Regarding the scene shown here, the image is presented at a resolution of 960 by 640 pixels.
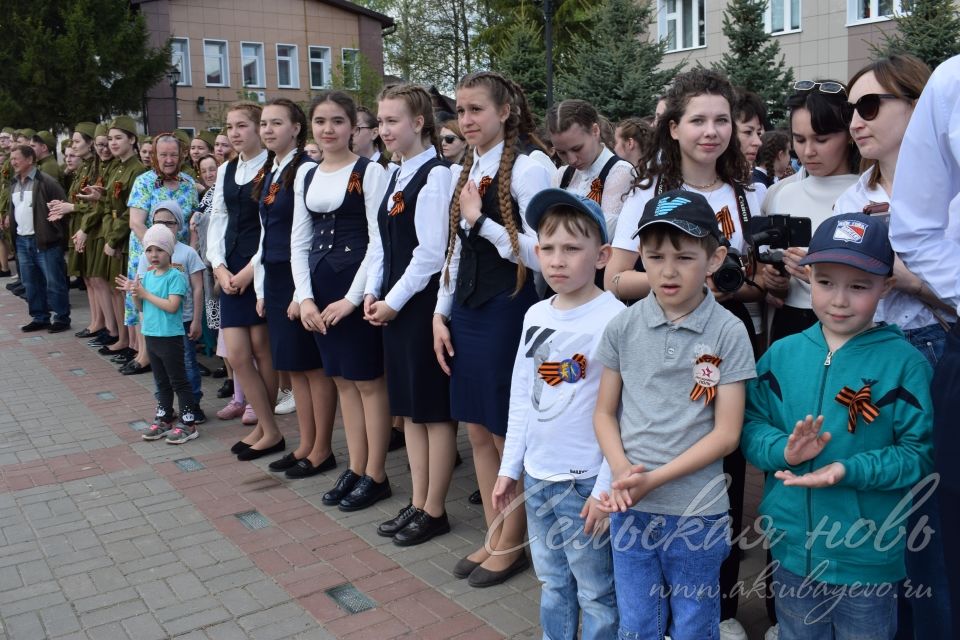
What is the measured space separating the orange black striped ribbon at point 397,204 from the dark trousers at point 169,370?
9.19 feet

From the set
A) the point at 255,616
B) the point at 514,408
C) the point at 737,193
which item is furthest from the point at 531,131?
the point at 255,616

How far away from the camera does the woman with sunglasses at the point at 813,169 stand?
3088 millimetres

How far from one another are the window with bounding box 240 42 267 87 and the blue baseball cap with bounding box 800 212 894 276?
34.5 m

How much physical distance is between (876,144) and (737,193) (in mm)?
574

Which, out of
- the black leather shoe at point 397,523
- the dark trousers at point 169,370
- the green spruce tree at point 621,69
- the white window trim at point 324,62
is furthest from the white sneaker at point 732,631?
the white window trim at point 324,62

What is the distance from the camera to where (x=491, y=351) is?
145 inches

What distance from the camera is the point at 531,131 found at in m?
3.94

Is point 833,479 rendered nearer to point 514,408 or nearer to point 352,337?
point 514,408

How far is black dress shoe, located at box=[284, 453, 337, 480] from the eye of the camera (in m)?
5.24

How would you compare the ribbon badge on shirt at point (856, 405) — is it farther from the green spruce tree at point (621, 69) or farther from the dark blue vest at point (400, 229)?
the green spruce tree at point (621, 69)

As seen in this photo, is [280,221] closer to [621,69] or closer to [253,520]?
[253,520]

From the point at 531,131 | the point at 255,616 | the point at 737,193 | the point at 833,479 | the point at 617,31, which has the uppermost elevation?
the point at 617,31

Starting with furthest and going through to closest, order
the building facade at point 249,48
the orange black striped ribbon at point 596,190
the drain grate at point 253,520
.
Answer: the building facade at point 249,48 → the orange black striped ribbon at point 596,190 → the drain grate at point 253,520

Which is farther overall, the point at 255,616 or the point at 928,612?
the point at 255,616
